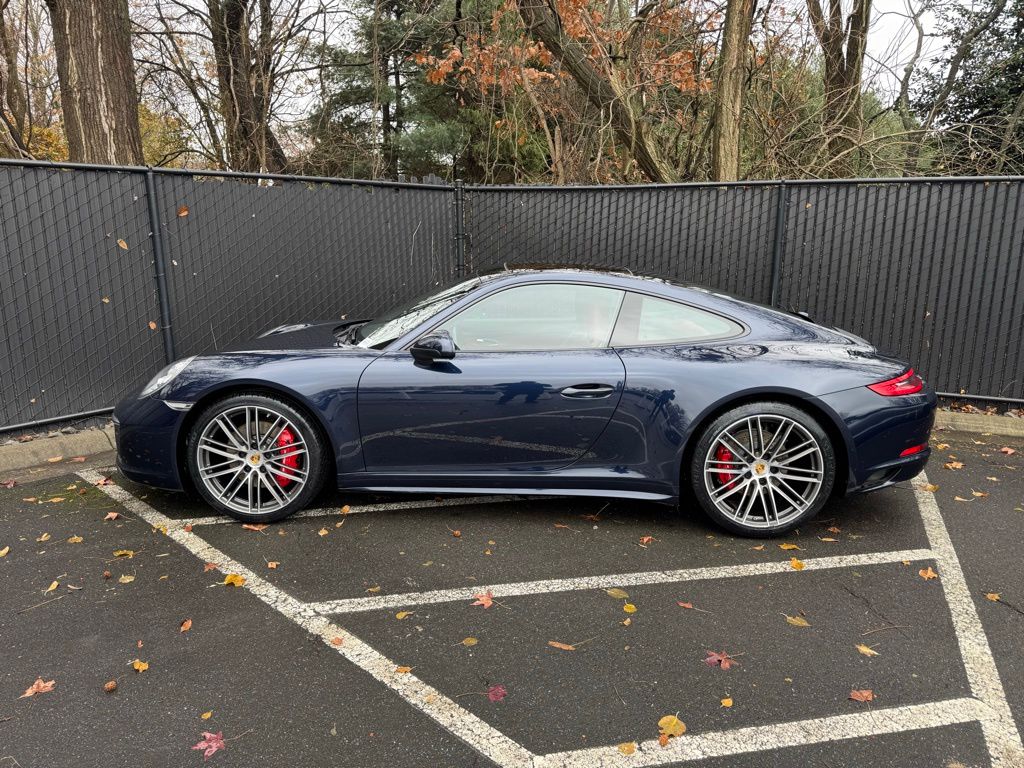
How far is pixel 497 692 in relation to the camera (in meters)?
2.40

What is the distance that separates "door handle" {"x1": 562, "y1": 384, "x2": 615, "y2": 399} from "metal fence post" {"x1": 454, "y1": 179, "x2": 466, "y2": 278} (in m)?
4.07

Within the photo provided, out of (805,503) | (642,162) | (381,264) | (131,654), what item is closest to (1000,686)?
(805,503)

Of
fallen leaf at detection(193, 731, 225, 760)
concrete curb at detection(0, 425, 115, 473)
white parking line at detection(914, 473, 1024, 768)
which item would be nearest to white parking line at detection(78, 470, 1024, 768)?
white parking line at detection(914, 473, 1024, 768)

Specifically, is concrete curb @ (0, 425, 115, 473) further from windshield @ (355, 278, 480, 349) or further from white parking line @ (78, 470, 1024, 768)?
windshield @ (355, 278, 480, 349)

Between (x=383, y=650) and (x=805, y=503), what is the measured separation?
2.29 m

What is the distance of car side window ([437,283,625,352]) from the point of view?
3732 mm

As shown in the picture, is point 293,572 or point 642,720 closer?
point 642,720

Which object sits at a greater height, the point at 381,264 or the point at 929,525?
the point at 381,264

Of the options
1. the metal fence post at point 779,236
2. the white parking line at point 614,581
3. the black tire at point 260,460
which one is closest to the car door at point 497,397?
the black tire at point 260,460

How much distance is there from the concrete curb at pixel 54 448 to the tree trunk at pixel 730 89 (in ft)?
22.8

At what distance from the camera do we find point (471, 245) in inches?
299

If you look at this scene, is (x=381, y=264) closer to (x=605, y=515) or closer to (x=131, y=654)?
(x=605, y=515)

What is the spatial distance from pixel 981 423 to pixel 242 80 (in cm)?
1308

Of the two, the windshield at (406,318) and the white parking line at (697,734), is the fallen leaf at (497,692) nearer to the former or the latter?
the white parking line at (697,734)
